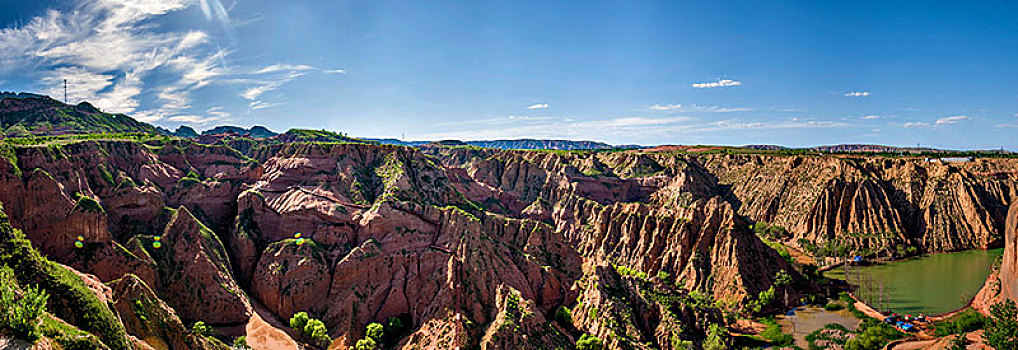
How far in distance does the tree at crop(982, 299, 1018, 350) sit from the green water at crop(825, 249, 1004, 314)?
974 inches

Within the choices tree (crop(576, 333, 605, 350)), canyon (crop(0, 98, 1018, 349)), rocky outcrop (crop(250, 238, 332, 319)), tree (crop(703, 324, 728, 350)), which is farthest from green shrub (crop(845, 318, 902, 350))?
rocky outcrop (crop(250, 238, 332, 319))

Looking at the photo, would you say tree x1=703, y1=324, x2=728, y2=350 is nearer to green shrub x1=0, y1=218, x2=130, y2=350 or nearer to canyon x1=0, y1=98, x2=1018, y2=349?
canyon x1=0, y1=98, x2=1018, y2=349

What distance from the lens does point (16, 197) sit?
1446 inches

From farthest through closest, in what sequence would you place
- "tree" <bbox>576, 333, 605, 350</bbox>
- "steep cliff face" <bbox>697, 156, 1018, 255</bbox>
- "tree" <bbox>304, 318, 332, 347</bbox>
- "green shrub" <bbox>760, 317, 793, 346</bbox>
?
"steep cliff face" <bbox>697, 156, 1018, 255</bbox>, "green shrub" <bbox>760, 317, 793, 346</bbox>, "tree" <bbox>304, 318, 332, 347</bbox>, "tree" <bbox>576, 333, 605, 350</bbox>

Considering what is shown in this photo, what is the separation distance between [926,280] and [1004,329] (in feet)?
144

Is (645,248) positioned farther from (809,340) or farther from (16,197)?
(16,197)

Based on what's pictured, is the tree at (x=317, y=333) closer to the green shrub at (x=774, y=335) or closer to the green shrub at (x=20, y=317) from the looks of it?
the green shrub at (x=20, y=317)

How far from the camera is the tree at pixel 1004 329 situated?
1249 inches

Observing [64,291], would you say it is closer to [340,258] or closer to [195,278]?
[195,278]

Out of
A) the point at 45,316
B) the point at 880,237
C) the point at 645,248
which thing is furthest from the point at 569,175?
the point at 45,316

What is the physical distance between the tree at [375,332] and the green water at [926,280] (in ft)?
178

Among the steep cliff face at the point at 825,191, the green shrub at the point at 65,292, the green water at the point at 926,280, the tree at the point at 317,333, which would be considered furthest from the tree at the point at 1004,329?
the steep cliff face at the point at 825,191

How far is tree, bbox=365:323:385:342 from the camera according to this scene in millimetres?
38375

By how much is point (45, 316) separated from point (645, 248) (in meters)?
56.6
